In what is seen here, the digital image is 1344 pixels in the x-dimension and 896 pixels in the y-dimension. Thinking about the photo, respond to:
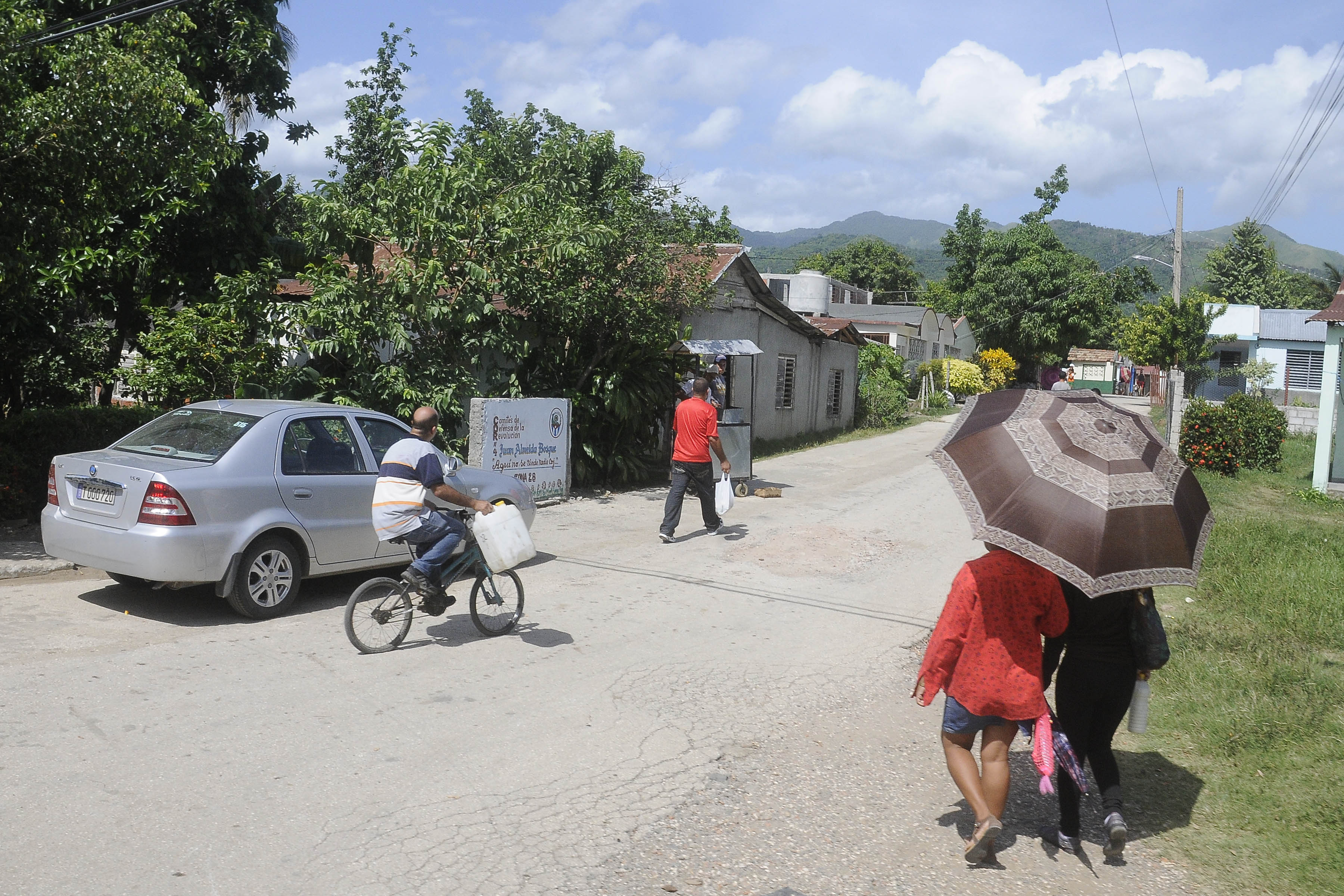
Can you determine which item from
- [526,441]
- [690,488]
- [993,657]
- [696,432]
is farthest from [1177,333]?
[993,657]

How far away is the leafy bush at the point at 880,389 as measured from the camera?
3144 centimetres

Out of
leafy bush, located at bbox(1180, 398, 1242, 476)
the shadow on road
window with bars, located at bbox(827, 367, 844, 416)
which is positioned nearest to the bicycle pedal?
the shadow on road

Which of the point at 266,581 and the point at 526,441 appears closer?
the point at 266,581

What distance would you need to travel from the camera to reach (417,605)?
691 cm

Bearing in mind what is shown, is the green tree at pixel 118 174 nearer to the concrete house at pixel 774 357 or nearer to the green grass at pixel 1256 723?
the concrete house at pixel 774 357

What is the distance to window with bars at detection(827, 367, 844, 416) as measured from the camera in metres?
28.1

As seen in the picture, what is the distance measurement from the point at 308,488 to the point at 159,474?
3.47 ft

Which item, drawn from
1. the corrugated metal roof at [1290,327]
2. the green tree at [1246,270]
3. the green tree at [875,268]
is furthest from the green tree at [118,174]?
the green tree at [875,268]

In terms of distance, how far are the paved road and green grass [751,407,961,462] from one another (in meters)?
10.8

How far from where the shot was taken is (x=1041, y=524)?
3902 mm

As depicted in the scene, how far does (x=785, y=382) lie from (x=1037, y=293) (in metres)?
28.7

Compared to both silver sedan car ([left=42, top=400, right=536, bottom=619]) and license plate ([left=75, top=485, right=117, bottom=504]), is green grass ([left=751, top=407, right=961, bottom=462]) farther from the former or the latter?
license plate ([left=75, top=485, right=117, bottom=504])

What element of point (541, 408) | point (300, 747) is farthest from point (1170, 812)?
point (541, 408)

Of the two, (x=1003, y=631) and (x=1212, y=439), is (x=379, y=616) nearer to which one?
(x=1003, y=631)
